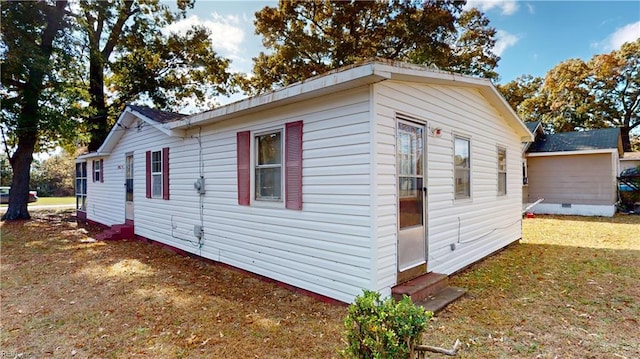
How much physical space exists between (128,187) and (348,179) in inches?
319

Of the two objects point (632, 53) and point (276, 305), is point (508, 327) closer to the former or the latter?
point (276, 305)

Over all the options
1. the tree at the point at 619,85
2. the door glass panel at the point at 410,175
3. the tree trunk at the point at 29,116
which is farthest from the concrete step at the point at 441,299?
the tree at the point at 619,85

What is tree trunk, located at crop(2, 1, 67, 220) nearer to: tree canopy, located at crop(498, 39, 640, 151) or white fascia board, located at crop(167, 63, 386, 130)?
white fascia board, located at crop(167, 63, 386, 130)

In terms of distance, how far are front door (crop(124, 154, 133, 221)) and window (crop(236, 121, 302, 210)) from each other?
562cm

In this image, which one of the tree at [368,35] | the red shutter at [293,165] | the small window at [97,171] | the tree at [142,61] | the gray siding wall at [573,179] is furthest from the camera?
the tree at [368,35]

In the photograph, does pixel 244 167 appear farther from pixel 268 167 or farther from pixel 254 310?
pixel 254 310

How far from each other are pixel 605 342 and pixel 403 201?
2449 millimetres

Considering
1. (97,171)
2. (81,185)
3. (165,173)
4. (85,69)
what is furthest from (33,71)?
(165,173)

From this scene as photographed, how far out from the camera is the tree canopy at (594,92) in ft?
66.0

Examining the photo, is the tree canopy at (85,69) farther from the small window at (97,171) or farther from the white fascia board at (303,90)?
the white fascia board at (303,90)

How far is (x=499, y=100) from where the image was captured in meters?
6.43

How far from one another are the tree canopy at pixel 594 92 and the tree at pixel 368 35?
5.28m

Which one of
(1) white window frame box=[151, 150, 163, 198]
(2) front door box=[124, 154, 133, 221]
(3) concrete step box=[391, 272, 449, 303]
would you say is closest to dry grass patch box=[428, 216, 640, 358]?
(3) concrete step box=[391, 272, 449, 303]

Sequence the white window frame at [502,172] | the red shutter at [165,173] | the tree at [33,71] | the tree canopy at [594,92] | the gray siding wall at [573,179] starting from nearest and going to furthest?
the white window frame at [502,172], the red shutter at [165,173], the tree at [33,71], the gray siding wall at [573,179], the tree canopy at [594,92]
